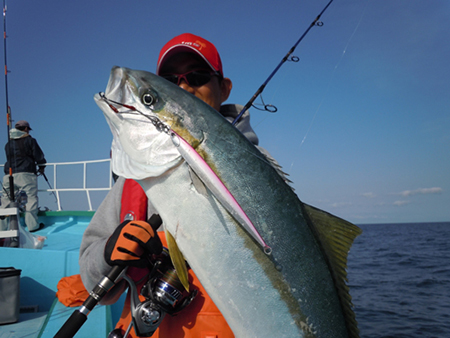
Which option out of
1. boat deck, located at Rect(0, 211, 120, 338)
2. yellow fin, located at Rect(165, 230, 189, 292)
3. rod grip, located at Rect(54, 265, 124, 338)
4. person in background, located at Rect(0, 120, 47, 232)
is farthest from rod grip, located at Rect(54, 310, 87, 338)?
person in background, located at Rect(0, 120, 47, 232)

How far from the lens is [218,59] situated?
2.30m

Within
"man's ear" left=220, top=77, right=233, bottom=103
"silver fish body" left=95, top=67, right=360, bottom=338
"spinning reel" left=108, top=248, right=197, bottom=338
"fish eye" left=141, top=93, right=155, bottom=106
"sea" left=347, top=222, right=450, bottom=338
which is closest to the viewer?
"silver fish body" left=95, top=67, right=360, bottom=338

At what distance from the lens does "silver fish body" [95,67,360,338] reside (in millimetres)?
1265

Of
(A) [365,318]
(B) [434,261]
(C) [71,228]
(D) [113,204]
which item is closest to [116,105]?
(D) [113,204]

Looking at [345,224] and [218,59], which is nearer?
[345,224]

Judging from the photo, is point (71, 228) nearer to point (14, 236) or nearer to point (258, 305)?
point (14, 236)

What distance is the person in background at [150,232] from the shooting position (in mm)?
1464

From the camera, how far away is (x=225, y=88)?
8.15ft

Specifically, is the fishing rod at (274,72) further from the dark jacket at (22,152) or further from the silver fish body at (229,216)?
the dark jacket at (22,152)

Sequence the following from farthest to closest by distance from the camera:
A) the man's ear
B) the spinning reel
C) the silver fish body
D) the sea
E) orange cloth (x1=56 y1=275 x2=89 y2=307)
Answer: the sea < orange cloth (x1=56 y1=275 x2=89 y2=307) < the man's ear < the spinning reel < the silver fish body

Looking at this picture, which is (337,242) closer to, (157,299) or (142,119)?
(157,299)

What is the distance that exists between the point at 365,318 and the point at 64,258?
7021mm

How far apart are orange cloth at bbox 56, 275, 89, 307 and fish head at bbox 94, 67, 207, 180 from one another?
2.88 m

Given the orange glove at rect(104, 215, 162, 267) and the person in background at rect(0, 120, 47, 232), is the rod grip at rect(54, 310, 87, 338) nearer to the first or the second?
the orange glove at rect(104, 215, 162, 267)
